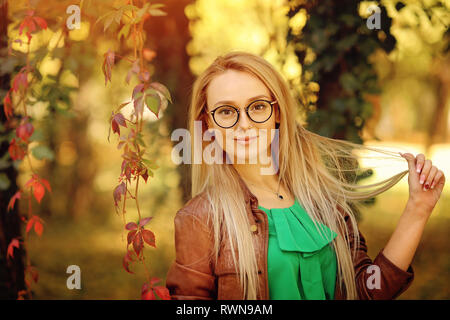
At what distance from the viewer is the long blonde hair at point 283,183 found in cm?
174

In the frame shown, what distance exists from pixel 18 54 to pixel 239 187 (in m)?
1.53

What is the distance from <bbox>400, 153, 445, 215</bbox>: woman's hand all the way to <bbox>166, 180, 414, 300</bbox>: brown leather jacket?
29cm

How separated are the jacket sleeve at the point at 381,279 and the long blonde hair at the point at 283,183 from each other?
0.05m

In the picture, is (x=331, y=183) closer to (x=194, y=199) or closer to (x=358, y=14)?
(x=194, y=199)

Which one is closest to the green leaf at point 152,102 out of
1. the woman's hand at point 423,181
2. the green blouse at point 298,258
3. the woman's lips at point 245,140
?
the woman's lips at point 245,140

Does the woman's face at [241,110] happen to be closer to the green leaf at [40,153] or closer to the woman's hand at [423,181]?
the woman's hand at [423,181]

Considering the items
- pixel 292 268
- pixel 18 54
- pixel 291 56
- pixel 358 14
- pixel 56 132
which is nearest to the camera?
pixel 292 268

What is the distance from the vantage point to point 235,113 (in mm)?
1759

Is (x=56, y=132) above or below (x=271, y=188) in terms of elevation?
above

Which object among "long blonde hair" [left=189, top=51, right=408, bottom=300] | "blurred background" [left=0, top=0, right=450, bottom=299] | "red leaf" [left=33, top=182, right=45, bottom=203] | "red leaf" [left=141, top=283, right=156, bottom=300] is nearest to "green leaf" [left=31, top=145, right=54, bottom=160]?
"blurred background" [left=0, top=0, right=450, bottom=299]

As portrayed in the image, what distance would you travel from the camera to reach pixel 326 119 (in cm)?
295

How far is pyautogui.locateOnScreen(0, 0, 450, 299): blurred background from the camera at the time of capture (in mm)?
2707

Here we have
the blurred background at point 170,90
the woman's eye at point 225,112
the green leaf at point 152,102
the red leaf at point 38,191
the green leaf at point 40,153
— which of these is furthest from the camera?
the blurred background at point 170,90
